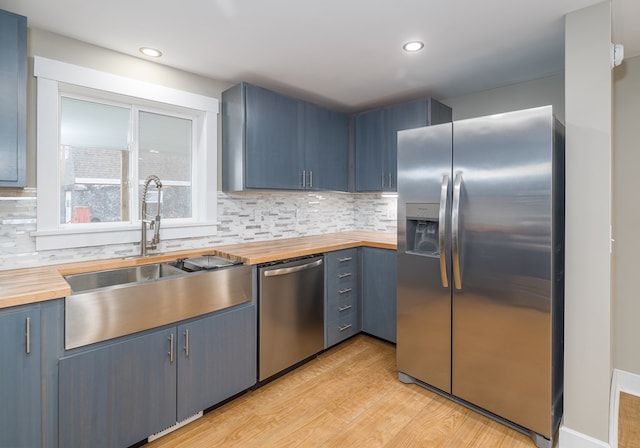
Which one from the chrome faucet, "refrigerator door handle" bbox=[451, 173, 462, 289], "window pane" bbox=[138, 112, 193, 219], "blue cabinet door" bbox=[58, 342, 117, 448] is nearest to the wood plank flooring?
"refrigerator door handle" bbox=[451, 173, 462, 289]

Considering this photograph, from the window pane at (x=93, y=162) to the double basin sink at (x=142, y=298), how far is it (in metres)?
0.48

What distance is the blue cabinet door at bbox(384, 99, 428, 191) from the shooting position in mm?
3104

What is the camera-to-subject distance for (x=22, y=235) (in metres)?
1.95

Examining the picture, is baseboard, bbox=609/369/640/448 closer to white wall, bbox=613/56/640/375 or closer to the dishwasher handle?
white wall, bbox=613/56/640/375

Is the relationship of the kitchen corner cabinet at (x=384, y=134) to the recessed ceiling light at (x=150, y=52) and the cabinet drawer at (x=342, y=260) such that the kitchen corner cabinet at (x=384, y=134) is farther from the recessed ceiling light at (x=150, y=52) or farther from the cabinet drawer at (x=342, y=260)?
the recessed ceiling light at (x=150, y=52)

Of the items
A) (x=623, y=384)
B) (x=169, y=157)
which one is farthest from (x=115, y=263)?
(x=623, y=384)

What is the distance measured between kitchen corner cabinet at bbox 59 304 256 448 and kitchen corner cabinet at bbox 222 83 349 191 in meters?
1.15

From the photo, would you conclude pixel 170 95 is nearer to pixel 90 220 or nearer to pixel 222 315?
pixel 90 220

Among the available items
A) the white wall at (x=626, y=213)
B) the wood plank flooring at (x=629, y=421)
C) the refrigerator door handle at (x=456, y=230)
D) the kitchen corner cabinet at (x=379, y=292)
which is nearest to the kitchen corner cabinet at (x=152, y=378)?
the kitchen corner cabinet at (x=379, y=292)

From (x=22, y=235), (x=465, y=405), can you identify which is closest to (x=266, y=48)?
(x=22, y=235)

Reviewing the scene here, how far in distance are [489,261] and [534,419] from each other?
0.88 m

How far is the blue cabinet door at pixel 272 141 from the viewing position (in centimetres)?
269

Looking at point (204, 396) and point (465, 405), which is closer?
point (204, 396)

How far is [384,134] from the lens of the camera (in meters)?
3.38
